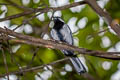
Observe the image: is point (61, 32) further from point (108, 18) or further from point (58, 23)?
point (108, 18)

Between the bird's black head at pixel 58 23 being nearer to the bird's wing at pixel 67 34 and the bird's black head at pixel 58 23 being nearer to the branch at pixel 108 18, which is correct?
the bird's wing at pixel 67 34

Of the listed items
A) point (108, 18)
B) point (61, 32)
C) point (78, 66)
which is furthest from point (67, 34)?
point (108, 18)

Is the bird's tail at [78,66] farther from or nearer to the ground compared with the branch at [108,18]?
nearer to the ground

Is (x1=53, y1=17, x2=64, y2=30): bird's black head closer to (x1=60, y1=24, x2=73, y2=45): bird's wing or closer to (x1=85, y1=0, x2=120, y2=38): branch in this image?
(x1=60, y1=24, x2=73, y2=45): bird's wing

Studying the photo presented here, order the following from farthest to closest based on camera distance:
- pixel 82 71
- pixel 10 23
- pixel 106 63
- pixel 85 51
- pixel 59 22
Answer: pixel 106 63 < pixel 10 23 < pixel 59 22 < pixel 82 71 < pixel 85 51

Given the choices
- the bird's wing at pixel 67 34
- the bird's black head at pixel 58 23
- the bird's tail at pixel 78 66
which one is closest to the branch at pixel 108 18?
the bird's tail at pixel 78 66

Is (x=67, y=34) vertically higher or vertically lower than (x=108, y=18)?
lower

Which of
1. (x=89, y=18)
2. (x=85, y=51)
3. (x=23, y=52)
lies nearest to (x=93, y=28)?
(x=89, y=18)

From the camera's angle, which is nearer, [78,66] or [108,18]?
[108,18]

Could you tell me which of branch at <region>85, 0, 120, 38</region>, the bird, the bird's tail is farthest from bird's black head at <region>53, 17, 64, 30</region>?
branch at <region>85, 0, 120, 38</region>

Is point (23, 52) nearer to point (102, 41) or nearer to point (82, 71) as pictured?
point (102, 41)

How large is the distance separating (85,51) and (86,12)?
2.01 metres

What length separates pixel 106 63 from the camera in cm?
357

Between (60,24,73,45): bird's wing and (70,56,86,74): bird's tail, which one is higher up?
Result: (60,24,73,45): bird's wing
